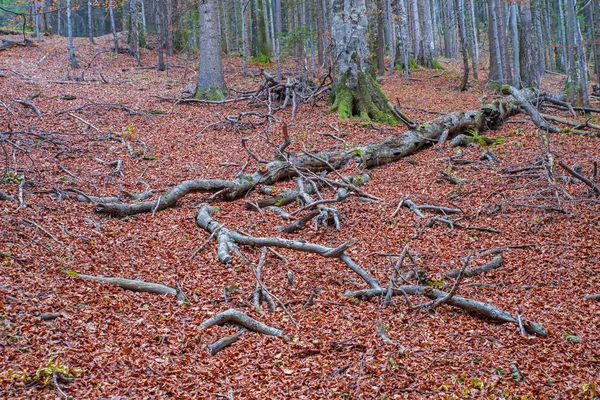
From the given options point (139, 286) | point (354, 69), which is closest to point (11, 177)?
point (139, 286)

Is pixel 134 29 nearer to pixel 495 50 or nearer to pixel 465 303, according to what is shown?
pixel 495 50

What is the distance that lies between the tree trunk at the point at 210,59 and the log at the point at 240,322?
1018 centimetres

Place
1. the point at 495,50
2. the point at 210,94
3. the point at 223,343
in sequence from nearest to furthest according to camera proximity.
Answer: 1. the point at 223,343
2. the point at 210,94
3. the point at 495,50

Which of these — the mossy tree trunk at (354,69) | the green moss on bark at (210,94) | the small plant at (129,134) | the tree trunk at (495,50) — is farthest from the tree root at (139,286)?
the tree trunk at (495,50)

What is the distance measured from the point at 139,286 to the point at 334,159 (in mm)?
4605

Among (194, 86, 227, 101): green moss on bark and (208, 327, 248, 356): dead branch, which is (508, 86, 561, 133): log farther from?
(208, 327, 248, 356): dead branch

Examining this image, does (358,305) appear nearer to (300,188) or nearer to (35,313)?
(35,313)

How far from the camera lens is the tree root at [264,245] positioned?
461cm

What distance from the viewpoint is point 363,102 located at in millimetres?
11500

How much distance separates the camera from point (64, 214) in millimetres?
5773

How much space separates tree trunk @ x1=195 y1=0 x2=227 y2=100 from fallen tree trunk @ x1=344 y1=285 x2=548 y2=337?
10.0 meters

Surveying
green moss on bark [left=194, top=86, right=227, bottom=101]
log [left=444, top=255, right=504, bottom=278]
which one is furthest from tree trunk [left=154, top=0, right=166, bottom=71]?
log [left=444, top=255, right=504, bottom=278]

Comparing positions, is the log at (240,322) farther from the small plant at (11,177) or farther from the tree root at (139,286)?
the small plant at (11,177)

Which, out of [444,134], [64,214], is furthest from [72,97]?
[444,134]
